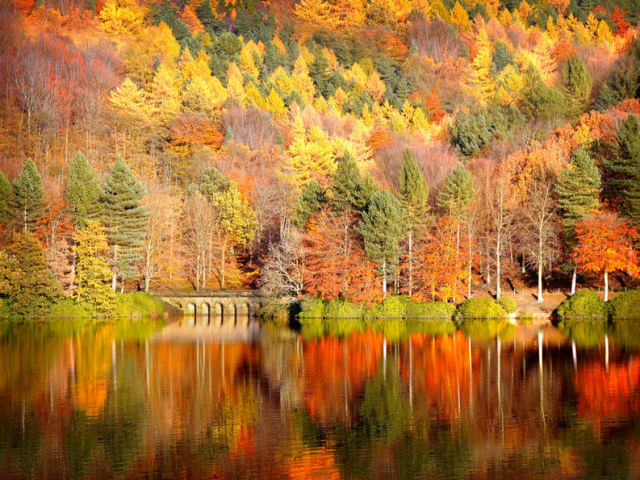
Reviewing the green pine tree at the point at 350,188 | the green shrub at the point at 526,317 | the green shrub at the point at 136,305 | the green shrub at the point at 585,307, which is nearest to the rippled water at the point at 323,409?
the green shrub at the point at 585,307

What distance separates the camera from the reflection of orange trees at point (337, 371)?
23266 millimetres

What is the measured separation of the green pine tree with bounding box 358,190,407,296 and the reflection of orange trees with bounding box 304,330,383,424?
14254 mm

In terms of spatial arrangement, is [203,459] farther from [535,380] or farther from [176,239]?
[176,239]

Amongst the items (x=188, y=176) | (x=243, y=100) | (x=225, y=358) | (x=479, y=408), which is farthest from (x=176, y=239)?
(x=479, y=408)

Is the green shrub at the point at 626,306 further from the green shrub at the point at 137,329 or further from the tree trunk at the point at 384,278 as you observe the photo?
the green shrub at the point at 137,329

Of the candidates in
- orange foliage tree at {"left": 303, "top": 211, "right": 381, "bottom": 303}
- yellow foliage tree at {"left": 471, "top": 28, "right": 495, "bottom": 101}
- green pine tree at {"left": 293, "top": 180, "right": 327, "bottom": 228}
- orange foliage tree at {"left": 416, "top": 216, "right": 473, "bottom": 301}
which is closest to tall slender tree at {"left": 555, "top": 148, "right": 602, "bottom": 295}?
orange foliage tree at {"left": 416, "top": 216, "right": 473, "bottom": 301}

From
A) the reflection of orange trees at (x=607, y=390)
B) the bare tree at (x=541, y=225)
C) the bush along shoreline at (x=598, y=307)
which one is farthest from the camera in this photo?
the bare tree at (x=541, y=225)

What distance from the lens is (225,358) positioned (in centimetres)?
3478

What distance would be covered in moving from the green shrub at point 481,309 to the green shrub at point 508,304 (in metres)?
0.34

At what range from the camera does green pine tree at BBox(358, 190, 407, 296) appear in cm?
5853

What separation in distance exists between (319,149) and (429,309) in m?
31.8

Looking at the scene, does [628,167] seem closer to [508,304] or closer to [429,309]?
[508,304]

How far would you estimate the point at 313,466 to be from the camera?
1694cm

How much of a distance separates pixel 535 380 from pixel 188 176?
65304mm
